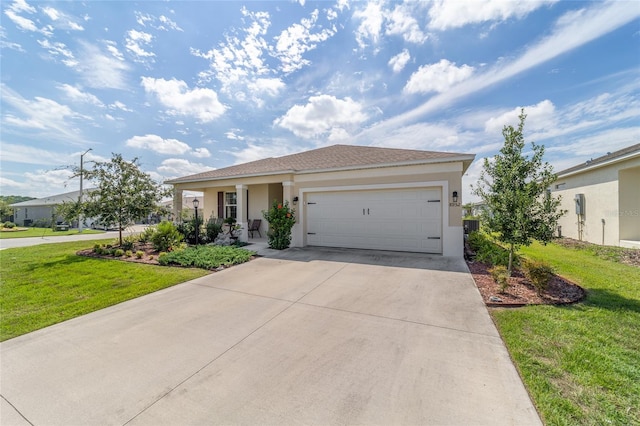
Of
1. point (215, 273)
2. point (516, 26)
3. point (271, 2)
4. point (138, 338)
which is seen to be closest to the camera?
point (138, 338)

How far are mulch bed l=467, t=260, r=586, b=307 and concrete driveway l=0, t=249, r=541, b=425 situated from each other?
1.32ft

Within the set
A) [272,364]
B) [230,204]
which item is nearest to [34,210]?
[230,204]

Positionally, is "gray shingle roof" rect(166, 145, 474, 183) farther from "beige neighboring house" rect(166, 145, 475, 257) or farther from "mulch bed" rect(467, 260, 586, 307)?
"mulch bed" rect(467, 260, 586, 307)

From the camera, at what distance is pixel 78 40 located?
6805mm

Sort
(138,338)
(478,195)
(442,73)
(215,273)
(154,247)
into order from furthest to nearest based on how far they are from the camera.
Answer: (154,247) < (442,73) < (215,273) < (478,195) < (138,338)

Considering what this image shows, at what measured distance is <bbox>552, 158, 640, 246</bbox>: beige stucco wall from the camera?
28.2 ft

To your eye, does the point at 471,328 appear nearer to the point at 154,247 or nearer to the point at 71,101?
the point at 154,247

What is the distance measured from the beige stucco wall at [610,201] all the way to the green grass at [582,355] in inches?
255

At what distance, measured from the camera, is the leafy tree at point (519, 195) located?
16.0ft

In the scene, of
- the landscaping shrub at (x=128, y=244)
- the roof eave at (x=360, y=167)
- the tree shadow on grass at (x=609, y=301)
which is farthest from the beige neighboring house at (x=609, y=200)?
the landscaping shrub at (x=128, y=244)

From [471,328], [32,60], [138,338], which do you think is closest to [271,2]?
[32,60]

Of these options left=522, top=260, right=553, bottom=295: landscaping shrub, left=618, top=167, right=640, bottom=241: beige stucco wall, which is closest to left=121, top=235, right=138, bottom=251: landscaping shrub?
left=522, top=260, right=553, bottom=295: landscaping shrub

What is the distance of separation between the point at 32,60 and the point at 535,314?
13.6 metres

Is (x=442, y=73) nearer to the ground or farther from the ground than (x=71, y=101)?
farther from the ground
